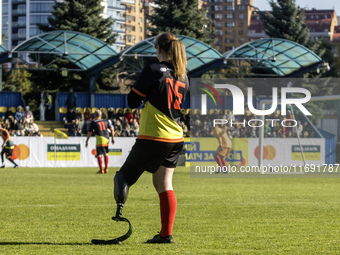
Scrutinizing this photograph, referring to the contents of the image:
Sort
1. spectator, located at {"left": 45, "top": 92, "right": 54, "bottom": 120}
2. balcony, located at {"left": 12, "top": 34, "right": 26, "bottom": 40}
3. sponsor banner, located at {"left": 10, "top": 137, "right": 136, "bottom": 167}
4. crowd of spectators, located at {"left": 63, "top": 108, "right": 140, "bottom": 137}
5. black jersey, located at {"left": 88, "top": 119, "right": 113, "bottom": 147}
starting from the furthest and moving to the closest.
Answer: balcony, located at {"left": 12, "top": 34, "right": 26, "bottom": 40} < spectator, located at {"left": 45, "top": 92, "right": 54, "bottom": 120} < crowd of spectators, located at {"left": 63, "top": 108, "right": 140, "bottom": 137} < sponsor banner, located at {"left": 10, "top": 137, "right": 136, "bottom": 167} < black jersey, located at {"left": 88, "top": 119, "right": 113, "bottom": 147}

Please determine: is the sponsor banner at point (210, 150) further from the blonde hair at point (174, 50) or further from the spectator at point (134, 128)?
the blonde hair at point (174, 50)

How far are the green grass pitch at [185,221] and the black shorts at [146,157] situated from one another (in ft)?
2.34

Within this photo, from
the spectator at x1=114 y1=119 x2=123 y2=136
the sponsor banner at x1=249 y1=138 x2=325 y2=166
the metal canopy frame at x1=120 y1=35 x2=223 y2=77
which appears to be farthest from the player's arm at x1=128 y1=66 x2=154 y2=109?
the metal canopy frame at x1=120 y1=35 x2=223 y2=77

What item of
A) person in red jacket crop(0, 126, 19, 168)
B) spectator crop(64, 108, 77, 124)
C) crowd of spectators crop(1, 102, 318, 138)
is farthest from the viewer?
spectator crop(64, 108, 77, 124)

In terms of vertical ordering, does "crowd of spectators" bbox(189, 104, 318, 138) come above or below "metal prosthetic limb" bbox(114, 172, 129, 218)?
below

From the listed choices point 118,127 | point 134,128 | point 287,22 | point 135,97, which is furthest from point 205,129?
point 287,22

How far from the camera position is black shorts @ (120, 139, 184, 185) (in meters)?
6.46

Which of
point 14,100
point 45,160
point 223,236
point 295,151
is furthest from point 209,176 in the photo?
point 14,100

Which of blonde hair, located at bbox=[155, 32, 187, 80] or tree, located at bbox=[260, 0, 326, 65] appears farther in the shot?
tree, located at bbox=[260, 0, 326, 65]

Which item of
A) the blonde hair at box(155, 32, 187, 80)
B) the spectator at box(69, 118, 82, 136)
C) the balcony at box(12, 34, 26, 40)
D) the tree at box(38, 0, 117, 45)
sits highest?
the balcony at box(12, 34, 26, 40)

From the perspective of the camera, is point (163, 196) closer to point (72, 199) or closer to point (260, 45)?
point (72, 199)

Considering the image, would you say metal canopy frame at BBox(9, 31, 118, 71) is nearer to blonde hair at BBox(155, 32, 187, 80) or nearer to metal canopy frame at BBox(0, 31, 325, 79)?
metal canopy frame at BBox(0, 31, 325, 79)

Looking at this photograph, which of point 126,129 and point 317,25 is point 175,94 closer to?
point 126,129

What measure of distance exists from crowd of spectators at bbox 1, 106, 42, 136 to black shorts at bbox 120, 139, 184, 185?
2671 cm
